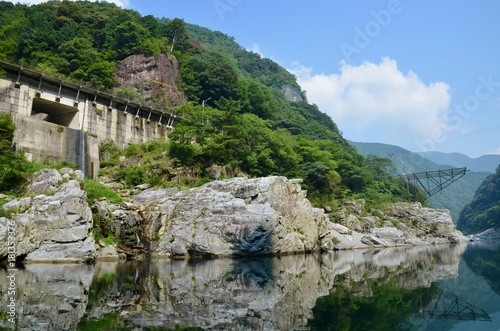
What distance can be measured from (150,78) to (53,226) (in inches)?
1351

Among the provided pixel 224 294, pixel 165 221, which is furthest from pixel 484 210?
pixel 224 294

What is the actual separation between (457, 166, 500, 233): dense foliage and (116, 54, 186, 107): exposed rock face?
7297 centimetres

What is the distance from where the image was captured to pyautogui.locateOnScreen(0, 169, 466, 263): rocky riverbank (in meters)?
17.8

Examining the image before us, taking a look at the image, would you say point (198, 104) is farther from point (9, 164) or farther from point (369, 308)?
point (369, 308)

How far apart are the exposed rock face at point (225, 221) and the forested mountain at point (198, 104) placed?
5902mm

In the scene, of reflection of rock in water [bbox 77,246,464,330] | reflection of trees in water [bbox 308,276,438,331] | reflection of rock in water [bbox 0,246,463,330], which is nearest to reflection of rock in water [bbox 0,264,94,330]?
reflection of rock in water [bbox 0,246,463,330]

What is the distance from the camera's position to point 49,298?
8.74 m

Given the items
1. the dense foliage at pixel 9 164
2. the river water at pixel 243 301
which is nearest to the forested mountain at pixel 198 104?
the dense foliage at pixel 9 164

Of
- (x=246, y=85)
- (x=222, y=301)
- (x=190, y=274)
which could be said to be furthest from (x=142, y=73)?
(x=222, y=301)

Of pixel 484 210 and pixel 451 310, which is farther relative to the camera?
pixel 484 210

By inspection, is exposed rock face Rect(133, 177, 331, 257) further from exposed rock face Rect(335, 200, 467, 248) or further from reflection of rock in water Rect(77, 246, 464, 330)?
exposed rock face Rect(335, 200, 467, 248)

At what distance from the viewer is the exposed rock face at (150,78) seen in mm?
47375

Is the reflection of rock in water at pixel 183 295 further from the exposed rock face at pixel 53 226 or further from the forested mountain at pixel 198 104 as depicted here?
the forested mountain at pixel 198 104

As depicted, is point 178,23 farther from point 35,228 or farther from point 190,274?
point 190,274
